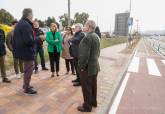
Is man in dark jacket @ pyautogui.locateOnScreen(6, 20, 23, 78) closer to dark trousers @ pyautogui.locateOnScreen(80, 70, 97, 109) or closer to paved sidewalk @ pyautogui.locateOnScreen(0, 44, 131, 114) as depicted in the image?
paved sidewalk @ pyautogui.locateOnScreen(0, 44, 131, 114)

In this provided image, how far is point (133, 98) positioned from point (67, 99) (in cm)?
196

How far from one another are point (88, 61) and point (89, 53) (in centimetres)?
19

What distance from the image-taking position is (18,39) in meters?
4.28

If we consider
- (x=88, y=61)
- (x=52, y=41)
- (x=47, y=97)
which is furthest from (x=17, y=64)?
(x=88, y=61)

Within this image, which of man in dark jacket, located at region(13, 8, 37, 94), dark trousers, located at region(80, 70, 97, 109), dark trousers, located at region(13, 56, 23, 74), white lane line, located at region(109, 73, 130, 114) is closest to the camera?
dark trousers, located at region(80, 70, 97, 109)

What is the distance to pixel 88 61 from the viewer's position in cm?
377

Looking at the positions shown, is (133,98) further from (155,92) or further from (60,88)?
(60,88)

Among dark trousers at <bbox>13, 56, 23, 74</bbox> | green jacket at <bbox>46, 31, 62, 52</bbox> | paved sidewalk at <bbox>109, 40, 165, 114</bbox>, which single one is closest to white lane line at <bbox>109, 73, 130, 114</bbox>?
paved sidewalk at <bbox>109, 40, 165, 114</bbox>

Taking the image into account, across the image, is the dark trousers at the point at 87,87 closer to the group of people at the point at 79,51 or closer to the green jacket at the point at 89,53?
the group of people at the point at 79,51

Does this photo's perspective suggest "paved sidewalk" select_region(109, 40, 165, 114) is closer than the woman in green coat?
Yes

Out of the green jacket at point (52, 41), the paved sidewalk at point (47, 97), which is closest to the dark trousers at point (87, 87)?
the paved sidewalk at point (47, 97)

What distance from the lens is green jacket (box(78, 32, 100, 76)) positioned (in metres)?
3.64

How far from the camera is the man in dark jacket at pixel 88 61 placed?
365 cm

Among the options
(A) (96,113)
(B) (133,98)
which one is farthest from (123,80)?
(A) (96,113)
